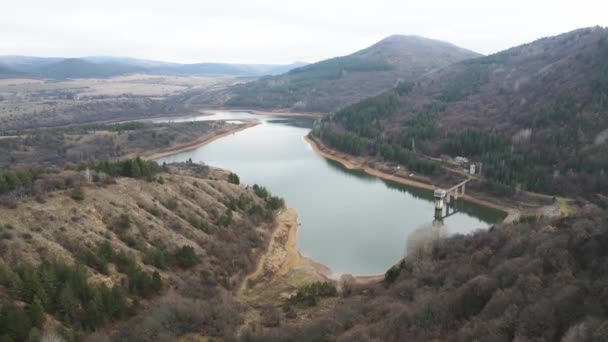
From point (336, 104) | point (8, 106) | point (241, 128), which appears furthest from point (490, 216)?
point (8, 106)

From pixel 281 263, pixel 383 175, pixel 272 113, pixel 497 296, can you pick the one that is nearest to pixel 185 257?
pixel 281 263

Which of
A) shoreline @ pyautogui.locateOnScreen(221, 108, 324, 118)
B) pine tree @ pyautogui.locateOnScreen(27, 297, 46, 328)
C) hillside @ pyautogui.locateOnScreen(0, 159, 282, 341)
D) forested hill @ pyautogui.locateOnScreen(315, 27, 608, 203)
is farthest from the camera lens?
shoreline @ pyautogui.locateOnScreen(221, 108, 324, 118)

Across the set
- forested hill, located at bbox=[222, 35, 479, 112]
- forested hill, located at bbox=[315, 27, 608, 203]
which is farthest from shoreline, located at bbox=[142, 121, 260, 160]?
forested hill, located at bbox=[222, 35, 479, 112]

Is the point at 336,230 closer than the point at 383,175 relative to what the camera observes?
Yes

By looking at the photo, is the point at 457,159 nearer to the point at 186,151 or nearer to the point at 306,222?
the point at 306,222

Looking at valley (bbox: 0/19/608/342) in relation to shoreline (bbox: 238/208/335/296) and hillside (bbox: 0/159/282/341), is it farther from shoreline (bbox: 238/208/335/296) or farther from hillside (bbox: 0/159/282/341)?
shoreline (bbox: 238/208/335/296)

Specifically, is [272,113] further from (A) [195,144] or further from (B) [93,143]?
(B) [93,143]

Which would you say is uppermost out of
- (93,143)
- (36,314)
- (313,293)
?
(93,143)
